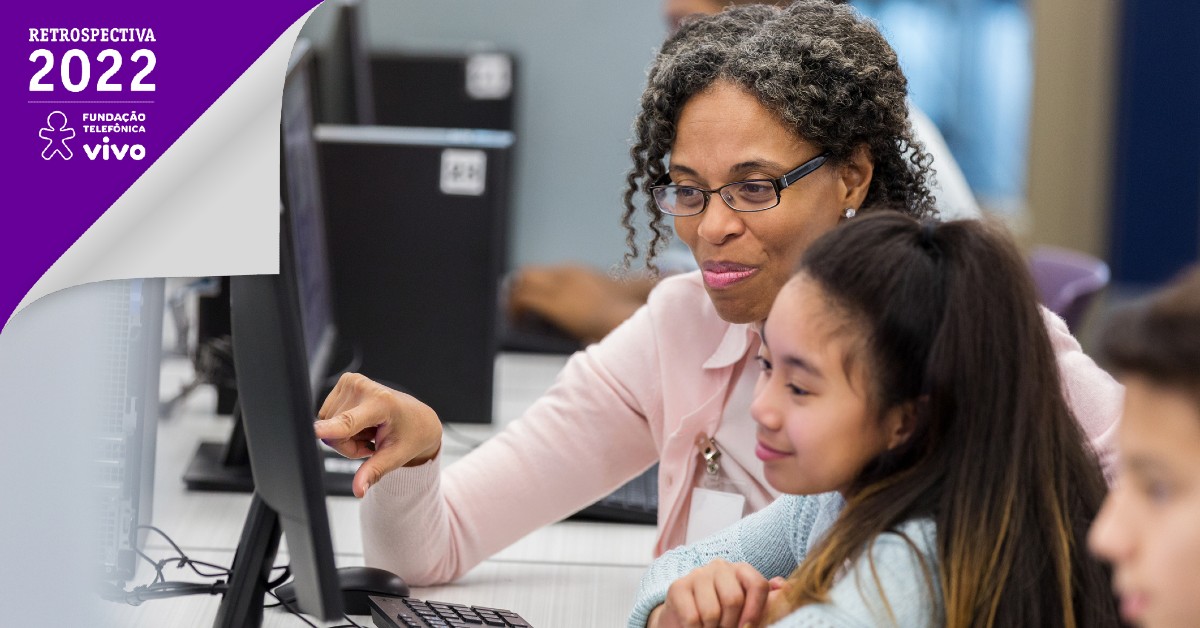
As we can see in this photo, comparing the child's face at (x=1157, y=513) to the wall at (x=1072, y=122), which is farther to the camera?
the wall at (x=1072, y=122)

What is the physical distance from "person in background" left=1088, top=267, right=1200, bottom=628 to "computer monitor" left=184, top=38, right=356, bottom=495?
3.33 feet

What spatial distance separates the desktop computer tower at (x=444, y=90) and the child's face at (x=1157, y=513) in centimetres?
304

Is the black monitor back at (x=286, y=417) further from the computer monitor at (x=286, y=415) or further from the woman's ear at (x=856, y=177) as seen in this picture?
the woman's ear at (x=856, y=177)

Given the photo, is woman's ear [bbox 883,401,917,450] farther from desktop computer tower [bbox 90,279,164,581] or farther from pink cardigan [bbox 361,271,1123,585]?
desktop computer tower [bbox 90,279,164,581]

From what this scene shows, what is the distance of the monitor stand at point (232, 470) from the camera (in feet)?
5.52

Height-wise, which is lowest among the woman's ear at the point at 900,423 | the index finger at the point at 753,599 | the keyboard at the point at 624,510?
the keyboard at the point at 624,510

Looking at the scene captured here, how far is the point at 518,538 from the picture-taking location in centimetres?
147

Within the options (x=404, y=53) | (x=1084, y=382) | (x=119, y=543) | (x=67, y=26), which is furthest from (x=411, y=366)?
(x=404, y=53)

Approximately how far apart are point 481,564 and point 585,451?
0.56ft

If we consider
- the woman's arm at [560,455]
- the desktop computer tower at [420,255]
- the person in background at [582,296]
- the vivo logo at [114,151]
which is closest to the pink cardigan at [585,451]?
the woman's arm at [560,455]

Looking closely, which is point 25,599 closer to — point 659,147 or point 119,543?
point 119,543

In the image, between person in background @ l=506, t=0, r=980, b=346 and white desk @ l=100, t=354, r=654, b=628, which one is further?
person in background @ l=506, t=0, r=980, b=346

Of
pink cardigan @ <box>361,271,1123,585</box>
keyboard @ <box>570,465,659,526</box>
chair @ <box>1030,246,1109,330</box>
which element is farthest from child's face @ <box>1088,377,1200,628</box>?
chair @ <box>1030,246,1109,330</box>

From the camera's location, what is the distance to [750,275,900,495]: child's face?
3.11 ft
